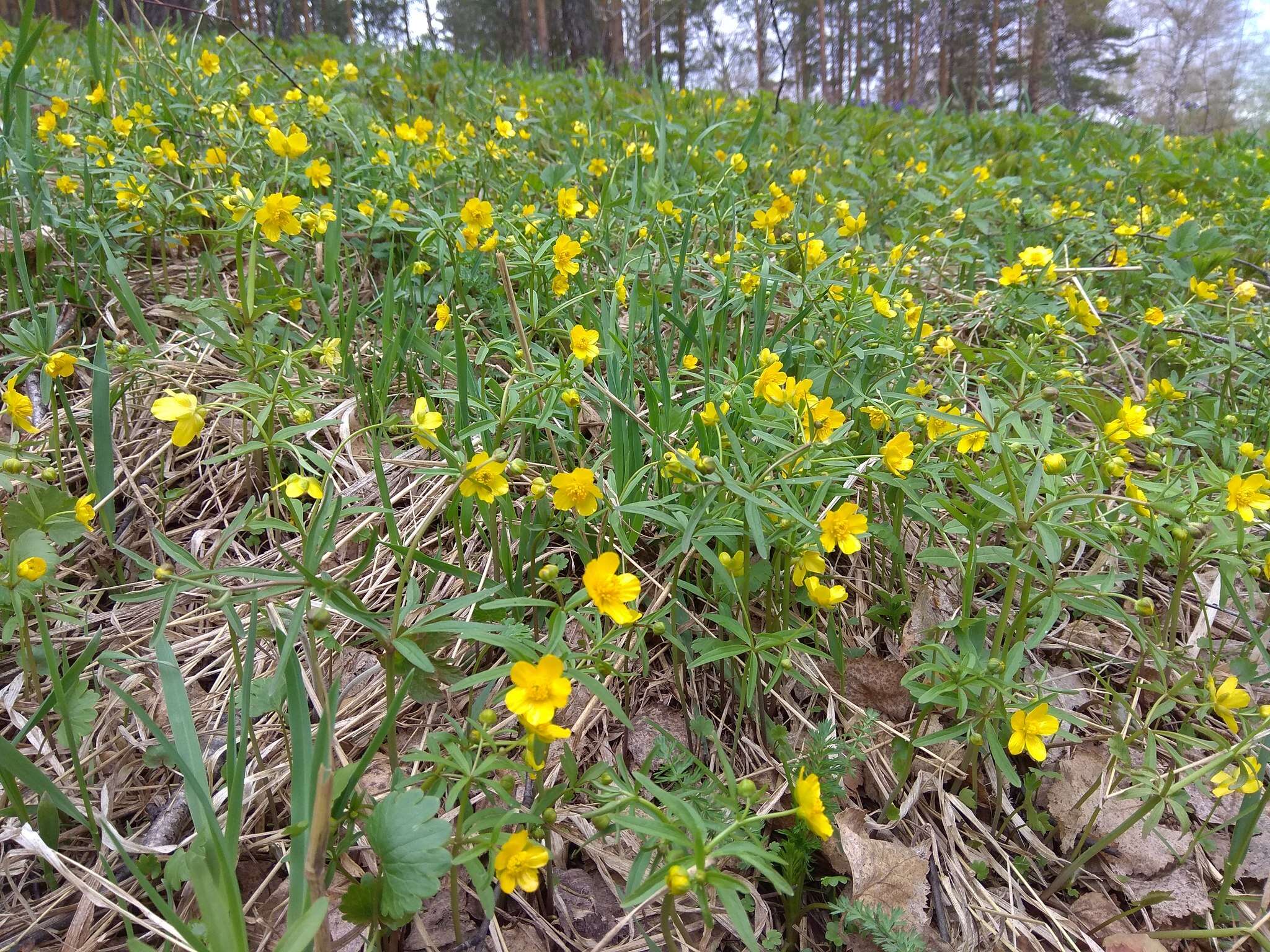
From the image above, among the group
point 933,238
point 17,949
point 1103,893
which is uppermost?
point 933,238

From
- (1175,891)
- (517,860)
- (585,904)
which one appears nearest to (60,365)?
(517,860)

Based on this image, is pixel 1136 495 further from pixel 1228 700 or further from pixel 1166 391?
pixel 1166 391

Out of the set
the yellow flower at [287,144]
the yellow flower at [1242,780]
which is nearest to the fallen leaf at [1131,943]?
the yellow flower at [1242,780]

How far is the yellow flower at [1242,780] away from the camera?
A: 1.35 meters

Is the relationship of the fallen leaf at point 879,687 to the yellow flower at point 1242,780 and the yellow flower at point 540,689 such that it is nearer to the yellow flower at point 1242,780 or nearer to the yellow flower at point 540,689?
the yellow flower at point 1242,780

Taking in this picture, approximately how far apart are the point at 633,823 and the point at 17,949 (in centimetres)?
112

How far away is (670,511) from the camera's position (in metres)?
1.69

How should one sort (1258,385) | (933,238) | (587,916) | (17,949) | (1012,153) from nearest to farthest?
1. (17,949)
2. (587,916)
3. (1258,385)
4. (933,238)
5. (1012,153)

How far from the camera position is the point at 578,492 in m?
1.54

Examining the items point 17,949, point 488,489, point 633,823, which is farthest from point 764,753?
point 17,949

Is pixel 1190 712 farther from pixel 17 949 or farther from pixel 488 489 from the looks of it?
pixel 17 949

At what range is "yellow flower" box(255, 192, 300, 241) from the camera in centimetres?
199

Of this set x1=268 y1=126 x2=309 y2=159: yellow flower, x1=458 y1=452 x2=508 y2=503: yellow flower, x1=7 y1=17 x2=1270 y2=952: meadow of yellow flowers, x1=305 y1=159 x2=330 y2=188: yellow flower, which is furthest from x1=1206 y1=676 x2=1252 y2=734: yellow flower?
x1=305 y1=159 x2=330 y2=188: yellow flower

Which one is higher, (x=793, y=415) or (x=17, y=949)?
(x=793, y=415)
